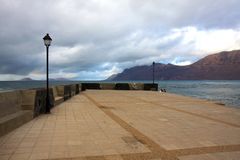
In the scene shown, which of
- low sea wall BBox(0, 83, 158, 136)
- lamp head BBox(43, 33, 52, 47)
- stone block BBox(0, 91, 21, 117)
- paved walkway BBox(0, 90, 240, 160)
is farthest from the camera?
lamp head BBox(43, 33, 52, 47)

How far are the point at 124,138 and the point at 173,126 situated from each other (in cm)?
263

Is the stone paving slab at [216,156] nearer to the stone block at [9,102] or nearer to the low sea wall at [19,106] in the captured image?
the low sea wall at [19,106]

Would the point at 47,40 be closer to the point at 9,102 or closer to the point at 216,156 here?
the point at 9,102

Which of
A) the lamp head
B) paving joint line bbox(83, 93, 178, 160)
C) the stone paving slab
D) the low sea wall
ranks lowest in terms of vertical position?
the stone paving slab

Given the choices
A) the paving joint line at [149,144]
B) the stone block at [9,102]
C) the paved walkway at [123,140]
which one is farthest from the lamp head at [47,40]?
the paving joint line at [149,144]

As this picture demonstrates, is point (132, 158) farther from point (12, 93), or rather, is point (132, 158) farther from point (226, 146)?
point (12, 93)

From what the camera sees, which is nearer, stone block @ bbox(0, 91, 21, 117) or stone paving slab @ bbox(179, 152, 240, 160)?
stone paving slab @ bbox(179, 152, 240, 160)

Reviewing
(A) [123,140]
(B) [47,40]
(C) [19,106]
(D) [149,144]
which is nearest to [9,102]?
(C) [19,106]

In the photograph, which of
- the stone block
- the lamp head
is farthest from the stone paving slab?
the lamp head

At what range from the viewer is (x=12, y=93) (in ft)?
33.4

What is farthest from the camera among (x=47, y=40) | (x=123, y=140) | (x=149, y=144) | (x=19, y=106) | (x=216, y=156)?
(x=47, y=40)

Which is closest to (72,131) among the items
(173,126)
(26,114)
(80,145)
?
(80,145)

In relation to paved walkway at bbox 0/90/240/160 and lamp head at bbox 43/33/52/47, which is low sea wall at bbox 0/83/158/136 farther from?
lamp head at bbox 43/33/52/47

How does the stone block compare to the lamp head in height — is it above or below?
below
